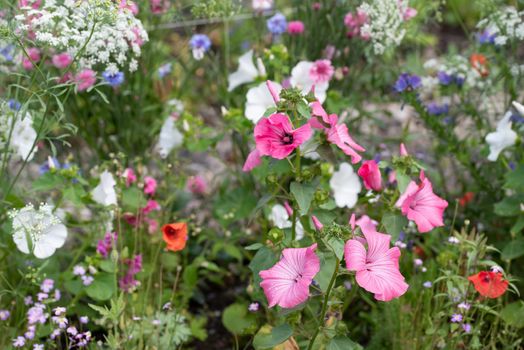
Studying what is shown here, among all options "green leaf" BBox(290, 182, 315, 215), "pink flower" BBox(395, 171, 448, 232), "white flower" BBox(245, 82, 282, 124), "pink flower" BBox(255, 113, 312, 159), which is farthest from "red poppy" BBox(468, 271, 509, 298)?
"white flower" BBox(245, 82, 282, 124)

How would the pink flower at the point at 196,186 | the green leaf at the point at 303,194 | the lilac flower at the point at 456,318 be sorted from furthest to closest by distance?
the pink flower at the point at 196,186 < the lilac flower at the point at 456,318 < the green leaf at the point at 303,194

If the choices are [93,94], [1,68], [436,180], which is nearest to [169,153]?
[93,94]

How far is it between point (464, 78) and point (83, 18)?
1.29 m

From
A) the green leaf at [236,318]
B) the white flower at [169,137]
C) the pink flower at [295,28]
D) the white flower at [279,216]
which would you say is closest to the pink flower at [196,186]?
the white flower at [169,137]

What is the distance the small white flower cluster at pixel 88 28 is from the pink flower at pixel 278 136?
17.0 inches

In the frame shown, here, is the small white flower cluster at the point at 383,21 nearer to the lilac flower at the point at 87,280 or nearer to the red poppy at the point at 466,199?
the red poppy at the point at 466,199

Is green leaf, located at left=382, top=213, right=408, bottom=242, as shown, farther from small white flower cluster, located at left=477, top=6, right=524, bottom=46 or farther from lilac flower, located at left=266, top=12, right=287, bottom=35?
lilac flower, located at left=266, top=12, right=287, bottom=35

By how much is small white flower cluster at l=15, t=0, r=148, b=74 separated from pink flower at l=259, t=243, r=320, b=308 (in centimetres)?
67

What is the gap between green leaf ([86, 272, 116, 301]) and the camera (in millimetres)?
2068

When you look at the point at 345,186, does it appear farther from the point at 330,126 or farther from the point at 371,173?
the point at 330,126

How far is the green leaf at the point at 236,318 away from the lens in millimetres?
2354

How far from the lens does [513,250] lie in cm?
223

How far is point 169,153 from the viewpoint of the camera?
8.89ft

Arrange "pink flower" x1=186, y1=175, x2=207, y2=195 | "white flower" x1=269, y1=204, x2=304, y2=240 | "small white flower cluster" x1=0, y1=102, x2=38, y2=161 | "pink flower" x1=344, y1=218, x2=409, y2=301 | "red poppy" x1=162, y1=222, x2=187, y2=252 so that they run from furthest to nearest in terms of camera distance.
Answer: "pink flower" x1=186, y1=175, x2=207, y2=195 → "white flower" x1=269, y1=204, x2=304, y2=240 → "small white flower cluster" x1=0, y1=102, x2=38, y2=161 → "red poppy" x1=162, y1=222, x2=187, y2=252 → "pink flower" x1=344, y1=218, x2=409, y2=301
